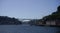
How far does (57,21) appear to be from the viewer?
175 ft

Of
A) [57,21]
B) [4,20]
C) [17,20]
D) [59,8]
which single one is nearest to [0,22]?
[4,20]

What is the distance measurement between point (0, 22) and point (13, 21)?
8.93m

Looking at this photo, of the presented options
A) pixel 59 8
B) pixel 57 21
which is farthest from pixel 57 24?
pixel 59 8

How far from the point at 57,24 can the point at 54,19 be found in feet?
11.6

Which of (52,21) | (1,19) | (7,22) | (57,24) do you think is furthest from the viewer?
(7,22)

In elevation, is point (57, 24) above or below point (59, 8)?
below

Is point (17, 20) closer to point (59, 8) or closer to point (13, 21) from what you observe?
point (13, 21)

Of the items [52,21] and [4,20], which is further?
[4,20]

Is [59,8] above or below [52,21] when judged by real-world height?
above

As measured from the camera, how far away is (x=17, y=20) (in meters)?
102

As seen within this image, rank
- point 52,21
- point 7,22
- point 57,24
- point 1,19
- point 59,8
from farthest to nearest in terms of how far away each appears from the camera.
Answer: point 7,22 < point 1,19 < point 59,8 < point 52,21 < point 57,24

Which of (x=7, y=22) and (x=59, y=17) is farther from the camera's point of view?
(x=7, y=22)

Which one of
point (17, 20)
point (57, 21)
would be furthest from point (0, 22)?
point (57, 21)

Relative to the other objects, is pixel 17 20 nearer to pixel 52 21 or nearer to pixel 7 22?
pixel 7 22
